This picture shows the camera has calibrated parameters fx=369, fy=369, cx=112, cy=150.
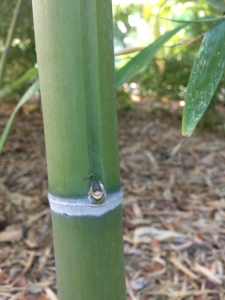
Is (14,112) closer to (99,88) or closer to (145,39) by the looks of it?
(99,88)

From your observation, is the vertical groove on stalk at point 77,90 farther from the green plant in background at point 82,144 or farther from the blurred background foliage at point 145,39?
the blurred background foliage at point 145,39

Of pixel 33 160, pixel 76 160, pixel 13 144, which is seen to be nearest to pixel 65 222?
pixel 76 160

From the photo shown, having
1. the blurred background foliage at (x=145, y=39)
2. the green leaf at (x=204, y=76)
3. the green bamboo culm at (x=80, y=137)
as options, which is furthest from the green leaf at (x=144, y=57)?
the blurred background foliage at (x=145, y=39)

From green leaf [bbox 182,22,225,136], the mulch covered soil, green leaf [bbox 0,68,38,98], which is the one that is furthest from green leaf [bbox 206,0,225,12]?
green leaf [bbox 0,68,38,98]

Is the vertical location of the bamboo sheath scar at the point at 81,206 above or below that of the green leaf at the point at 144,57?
below

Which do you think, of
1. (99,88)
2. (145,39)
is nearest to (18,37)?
(145,39)

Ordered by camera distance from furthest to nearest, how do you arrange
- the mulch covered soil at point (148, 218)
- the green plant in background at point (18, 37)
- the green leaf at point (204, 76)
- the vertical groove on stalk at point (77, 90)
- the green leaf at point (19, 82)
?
the green plant in background at point (18, 37) < the mulch covered soil at point (148, 218) < the green leaf at point (19, 82) < the green leaf at point (204, 76) < the vertical groove on stalk at point (77, 90)

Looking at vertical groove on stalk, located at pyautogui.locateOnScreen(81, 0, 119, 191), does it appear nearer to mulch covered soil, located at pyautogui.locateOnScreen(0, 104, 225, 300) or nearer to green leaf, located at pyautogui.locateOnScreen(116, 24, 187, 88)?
mulch covered soil, located at pyautogui.locateOnScreen(0, 104, 225, 300)
